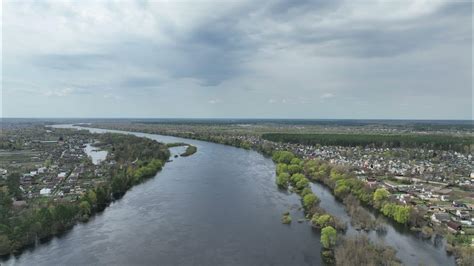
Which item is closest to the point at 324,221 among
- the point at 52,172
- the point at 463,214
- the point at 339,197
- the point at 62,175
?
the point at 339,197

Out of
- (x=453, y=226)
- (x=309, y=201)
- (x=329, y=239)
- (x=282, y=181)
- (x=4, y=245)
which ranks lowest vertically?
(x=453, y=226)

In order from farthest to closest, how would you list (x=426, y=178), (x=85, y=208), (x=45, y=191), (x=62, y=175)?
(x=426, y=178), (x=62, y=175), (x=45, y=191), (x=85, y=208)

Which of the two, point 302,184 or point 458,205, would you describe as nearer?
point 458,205

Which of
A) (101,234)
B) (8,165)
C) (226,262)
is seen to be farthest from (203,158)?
(226,262)

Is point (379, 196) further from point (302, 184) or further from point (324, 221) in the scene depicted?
point (324, 221)

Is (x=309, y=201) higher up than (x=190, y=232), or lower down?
higher up

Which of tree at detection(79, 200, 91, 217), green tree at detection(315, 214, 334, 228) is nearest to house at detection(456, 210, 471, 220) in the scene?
green tree at detection(315, 214, 334, 228)

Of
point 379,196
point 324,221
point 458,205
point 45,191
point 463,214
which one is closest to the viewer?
point 324,221
